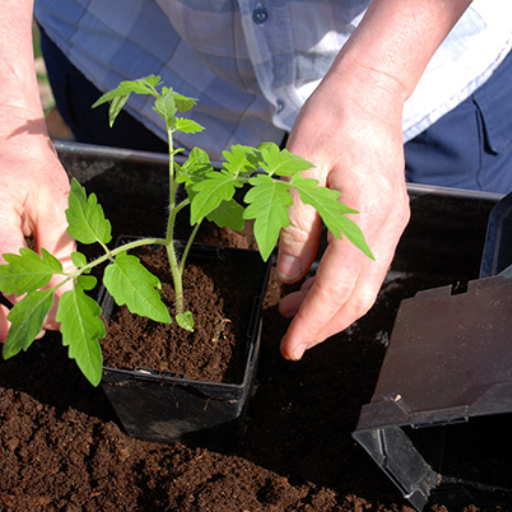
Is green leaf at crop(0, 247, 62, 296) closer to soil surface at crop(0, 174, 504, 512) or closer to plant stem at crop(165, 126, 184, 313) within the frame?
plant stem at crop(165, 126, 184, 313)

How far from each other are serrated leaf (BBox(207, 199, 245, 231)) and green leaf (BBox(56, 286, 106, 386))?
323mm

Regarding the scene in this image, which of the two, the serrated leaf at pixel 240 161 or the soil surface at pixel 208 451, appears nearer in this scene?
the serrated leaf at pixel 240 161

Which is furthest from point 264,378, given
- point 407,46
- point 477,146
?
point 477,146

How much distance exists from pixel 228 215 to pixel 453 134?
1.02 meters

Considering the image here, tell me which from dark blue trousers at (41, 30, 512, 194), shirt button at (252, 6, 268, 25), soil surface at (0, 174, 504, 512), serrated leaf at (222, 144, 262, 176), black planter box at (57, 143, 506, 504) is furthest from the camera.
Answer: dark blue trousers at (41, 30, 512, 194)

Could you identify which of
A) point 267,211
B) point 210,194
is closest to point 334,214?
point 267,211

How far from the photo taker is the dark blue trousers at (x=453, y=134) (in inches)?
72.4

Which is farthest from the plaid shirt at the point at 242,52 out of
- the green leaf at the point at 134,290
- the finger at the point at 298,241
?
the green leaf at the point at 134,290

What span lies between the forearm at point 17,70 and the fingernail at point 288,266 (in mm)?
663

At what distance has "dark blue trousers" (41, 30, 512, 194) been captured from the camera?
72.4 inches

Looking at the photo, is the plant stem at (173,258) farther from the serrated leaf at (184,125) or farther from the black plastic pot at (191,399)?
the black plastic pot at (191,399)

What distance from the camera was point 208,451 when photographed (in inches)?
53.7

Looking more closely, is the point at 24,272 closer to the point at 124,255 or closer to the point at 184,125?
the point at 124,255

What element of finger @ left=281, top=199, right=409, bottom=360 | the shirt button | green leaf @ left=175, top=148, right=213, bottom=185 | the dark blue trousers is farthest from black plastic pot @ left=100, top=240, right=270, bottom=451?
the dark blue trousers
